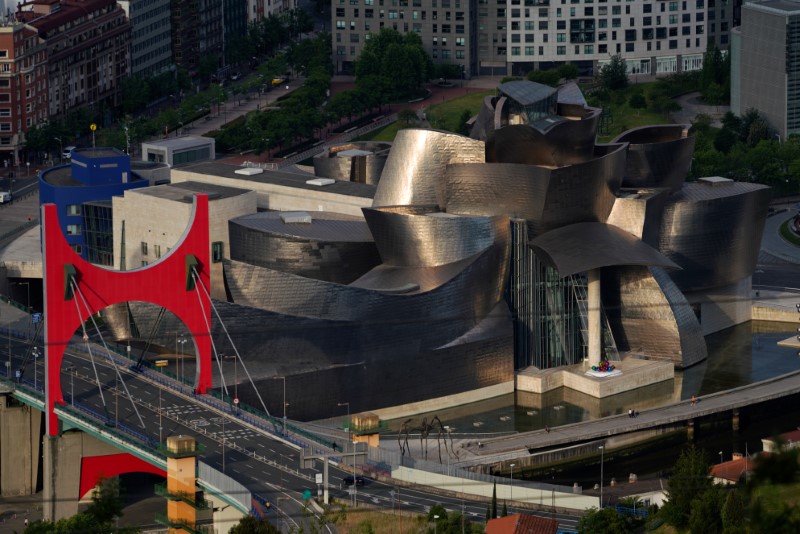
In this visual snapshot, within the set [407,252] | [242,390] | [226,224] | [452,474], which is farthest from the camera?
[226,224]

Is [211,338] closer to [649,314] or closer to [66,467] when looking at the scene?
[66,467]

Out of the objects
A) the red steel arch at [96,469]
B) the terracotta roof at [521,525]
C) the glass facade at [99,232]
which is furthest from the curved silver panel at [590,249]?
the terracotta roof at [521,525]

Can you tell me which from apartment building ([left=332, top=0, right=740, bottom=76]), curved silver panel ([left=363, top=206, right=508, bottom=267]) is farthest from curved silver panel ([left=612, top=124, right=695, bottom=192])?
apartment building ([left=332, top=0, right=740, bottom=76])

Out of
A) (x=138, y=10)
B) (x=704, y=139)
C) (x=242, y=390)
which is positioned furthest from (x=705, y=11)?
(x=242, y=390)

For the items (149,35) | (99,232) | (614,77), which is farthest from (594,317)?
(149,35)

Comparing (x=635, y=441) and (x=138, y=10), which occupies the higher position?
(x=138, y=10)

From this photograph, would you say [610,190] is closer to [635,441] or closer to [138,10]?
[635,441]
